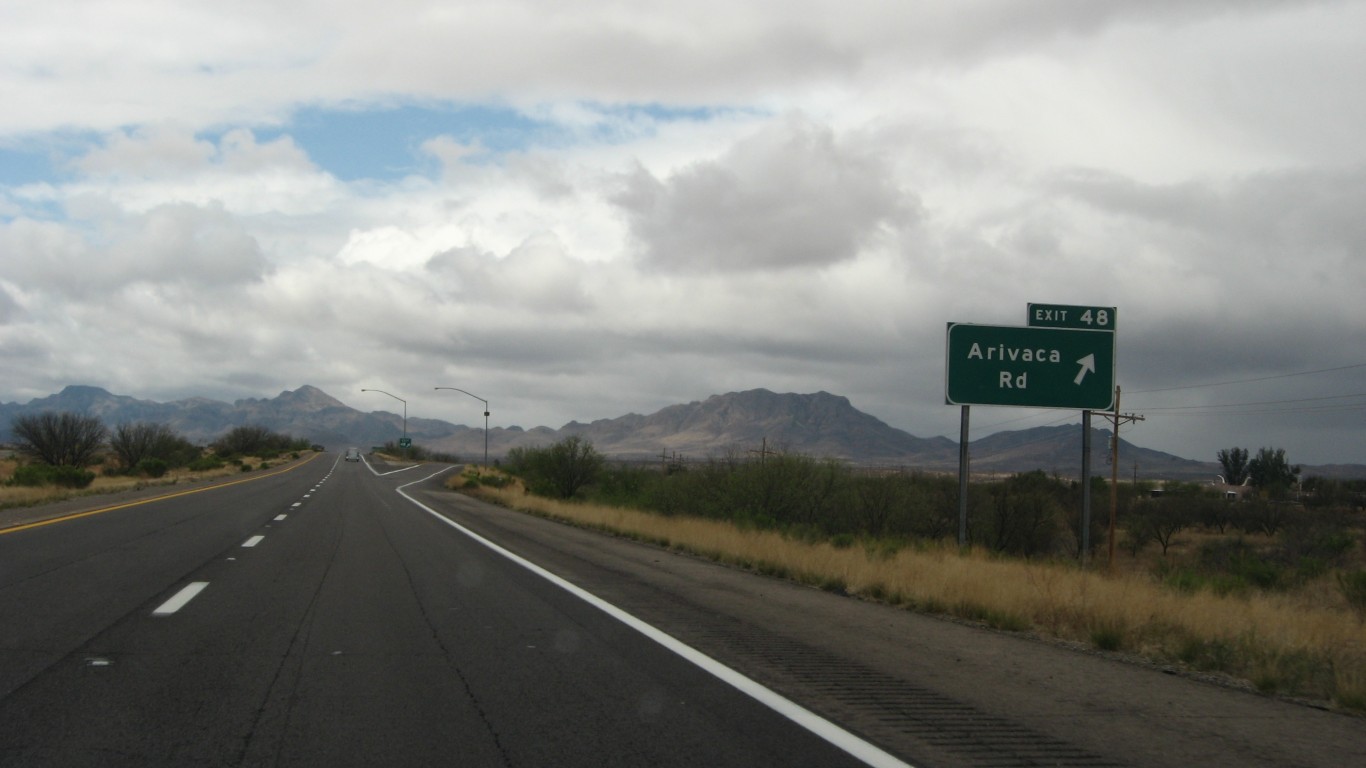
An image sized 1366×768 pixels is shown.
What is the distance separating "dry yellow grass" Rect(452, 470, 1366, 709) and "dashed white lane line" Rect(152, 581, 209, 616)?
804cm

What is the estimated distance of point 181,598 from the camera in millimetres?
10922

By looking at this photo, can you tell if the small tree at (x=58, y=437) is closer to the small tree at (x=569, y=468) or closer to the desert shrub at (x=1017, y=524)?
the small tree at (x=569, y=468)

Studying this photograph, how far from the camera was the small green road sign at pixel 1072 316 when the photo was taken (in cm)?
2048

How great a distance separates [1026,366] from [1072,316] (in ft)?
5.13

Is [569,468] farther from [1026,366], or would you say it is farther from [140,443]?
[140,443]

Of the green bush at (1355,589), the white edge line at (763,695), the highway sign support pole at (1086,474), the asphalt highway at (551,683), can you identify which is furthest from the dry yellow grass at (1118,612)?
the green bush at (1355,589)

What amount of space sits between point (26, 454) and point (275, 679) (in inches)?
3165

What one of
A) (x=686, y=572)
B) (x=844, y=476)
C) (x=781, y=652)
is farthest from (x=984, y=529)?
(x=781, y=652)

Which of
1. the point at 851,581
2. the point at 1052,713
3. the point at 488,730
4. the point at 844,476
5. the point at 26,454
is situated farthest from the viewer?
the point at 26,454

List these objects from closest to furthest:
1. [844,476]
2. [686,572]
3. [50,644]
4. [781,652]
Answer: [50,644], [781,652], [686,572], [844,476]

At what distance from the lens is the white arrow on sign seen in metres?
19.8

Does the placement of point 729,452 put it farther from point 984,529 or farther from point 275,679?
point 275,679

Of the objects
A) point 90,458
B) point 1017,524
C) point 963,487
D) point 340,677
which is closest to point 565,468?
point 1017,524

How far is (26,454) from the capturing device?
7481 centimetres
